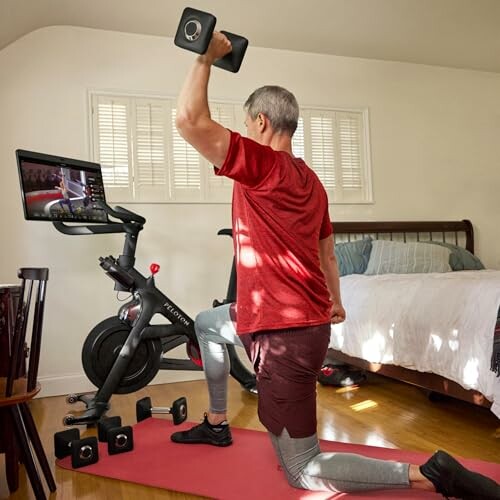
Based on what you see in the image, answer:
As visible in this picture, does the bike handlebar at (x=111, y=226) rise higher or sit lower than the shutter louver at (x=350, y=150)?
lower

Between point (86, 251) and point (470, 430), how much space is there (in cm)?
268

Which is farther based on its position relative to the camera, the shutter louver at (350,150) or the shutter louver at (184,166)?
the shutter louver at (350,150)

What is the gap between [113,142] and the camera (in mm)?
3885

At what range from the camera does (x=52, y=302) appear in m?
3.68

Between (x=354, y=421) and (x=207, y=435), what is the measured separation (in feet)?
2.73

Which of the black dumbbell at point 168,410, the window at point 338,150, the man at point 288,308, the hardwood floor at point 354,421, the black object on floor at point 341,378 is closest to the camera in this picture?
the man at point 288,308

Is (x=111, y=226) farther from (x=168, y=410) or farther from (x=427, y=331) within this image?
(x=427, y=331)

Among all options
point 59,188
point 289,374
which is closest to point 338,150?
point 59,188

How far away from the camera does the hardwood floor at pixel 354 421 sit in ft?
6.55

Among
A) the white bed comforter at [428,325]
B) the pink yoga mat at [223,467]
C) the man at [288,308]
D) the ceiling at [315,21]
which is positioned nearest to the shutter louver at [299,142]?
the ceiling at [315,21]

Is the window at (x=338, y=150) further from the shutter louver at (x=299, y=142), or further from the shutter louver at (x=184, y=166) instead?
the shutter louver at (x=184, y=166)

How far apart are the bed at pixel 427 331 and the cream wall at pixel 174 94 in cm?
116

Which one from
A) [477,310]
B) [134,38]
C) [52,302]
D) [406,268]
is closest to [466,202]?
[406,268]

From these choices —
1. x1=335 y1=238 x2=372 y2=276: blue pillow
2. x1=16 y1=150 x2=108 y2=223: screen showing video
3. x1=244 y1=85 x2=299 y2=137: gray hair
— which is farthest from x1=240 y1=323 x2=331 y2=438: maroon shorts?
x1=335 y1=238 x2=372 y2=276: blue pillow
